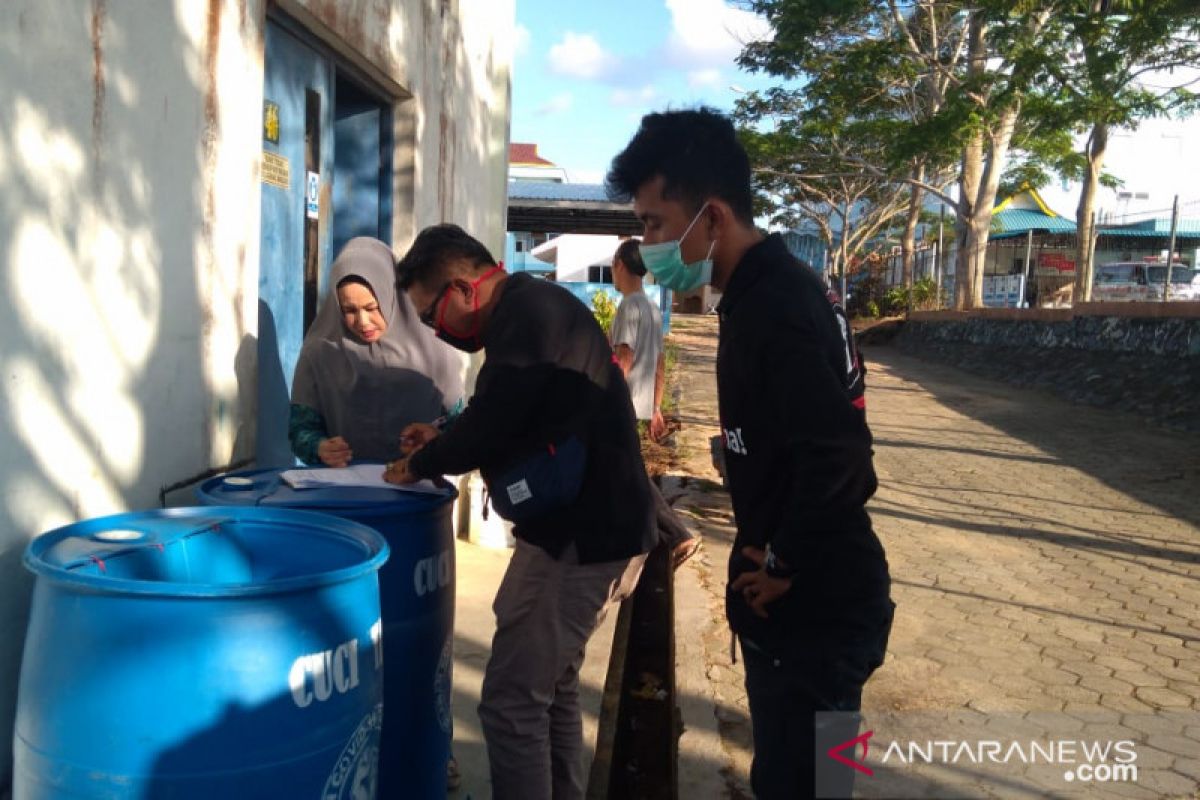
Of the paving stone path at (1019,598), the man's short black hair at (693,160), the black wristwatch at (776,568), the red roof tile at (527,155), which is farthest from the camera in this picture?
the red roof tile at (527,155)

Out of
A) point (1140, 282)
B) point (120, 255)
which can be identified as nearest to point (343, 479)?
point (120, 255)

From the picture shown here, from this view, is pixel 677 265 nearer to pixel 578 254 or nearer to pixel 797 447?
pixel 797 447

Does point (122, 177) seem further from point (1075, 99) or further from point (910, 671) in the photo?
point (1075, 99)

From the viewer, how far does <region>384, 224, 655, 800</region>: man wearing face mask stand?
7.78ft

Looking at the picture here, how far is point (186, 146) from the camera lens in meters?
2.81

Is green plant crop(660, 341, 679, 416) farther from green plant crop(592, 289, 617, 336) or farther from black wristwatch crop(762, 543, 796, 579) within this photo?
black wristwatch crop(762, 543, 796, 579)

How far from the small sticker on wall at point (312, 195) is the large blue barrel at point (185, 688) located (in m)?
2.57

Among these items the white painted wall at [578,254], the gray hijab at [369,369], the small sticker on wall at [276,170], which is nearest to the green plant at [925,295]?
the white painted wall at [578,254]

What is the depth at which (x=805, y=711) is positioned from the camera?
1.91m

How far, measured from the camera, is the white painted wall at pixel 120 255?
6.94ft

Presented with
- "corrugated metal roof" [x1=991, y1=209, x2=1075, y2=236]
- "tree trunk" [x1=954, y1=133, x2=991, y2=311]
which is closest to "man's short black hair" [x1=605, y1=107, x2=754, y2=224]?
"tree trunk" [x1=954, y1=133, x2=991, y2=311]

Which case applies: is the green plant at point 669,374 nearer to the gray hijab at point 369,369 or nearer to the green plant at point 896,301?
the gray hijab at point 369,369

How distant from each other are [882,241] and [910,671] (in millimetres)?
44621

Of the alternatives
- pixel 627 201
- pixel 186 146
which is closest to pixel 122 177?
pixel 186 146
